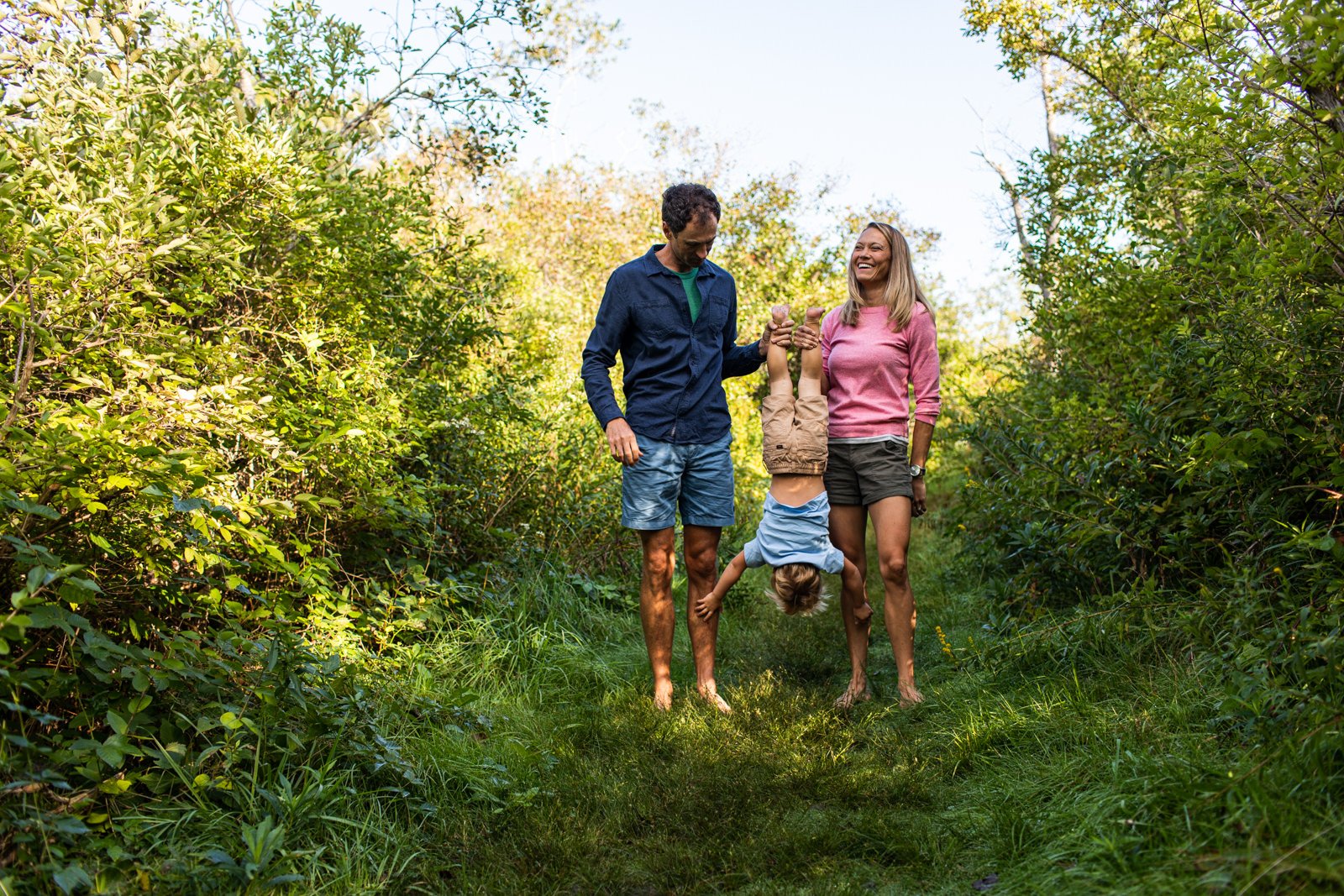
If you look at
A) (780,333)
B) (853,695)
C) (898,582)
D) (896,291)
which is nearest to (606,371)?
(780,333)

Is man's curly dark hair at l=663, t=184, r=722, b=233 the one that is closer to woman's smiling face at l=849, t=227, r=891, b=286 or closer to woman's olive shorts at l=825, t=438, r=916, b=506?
woman's smiling face at l=849, t=227, r=891, b=286

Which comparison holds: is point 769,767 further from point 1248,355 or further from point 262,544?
point 1248,355

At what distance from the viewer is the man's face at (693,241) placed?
439 cm

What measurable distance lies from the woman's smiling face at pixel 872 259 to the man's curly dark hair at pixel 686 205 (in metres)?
0.74

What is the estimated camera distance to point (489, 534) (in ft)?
19.3

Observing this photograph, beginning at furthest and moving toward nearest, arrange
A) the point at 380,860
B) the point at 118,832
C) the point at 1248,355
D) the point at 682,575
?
1. the point at 682,575
2. the point at 1248,355
3. the point at 380,860
4. the point at 118,832

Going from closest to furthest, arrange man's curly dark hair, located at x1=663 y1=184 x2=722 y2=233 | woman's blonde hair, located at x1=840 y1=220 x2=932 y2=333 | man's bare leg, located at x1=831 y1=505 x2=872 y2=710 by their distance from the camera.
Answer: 1. man's curly dark hair, located at x1=663 y1=184 x2=722 y2=233
2. woman's blonde hair, located at x1=840 y1=220 x2=932 y2=333
3. man's bare leg, located at x1=831 y1=505 x2=872 y2=710

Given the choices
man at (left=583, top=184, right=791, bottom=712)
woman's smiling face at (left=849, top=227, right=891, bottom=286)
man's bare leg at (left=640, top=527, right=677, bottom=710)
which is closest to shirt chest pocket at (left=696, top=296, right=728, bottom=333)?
man at (left=583, top=184, right=791, bottom=712)

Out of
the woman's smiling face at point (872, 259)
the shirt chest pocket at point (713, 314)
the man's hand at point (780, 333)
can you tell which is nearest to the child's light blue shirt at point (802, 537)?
the man's hand at point (780, 333)

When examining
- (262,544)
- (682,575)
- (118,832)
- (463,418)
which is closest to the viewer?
(118,832)

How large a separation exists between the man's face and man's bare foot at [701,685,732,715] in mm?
1952

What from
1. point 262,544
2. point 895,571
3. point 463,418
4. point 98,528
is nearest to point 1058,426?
point 895,571

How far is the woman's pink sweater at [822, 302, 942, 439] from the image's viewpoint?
4574 millimetres

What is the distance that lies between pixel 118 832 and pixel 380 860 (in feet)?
2.40
